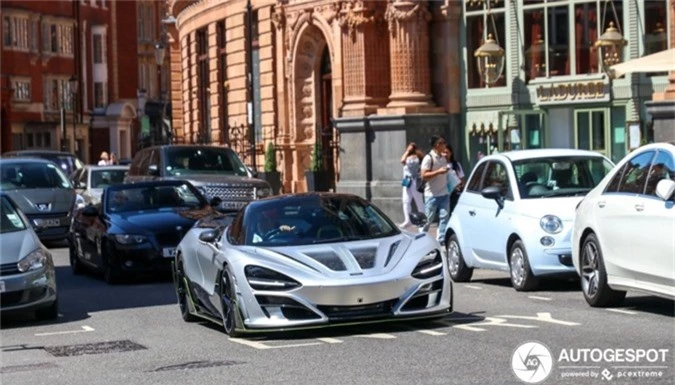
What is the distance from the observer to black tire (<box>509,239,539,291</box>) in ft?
58.6

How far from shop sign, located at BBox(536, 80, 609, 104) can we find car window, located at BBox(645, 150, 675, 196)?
17.7m

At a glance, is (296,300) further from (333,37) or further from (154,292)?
(333,37)

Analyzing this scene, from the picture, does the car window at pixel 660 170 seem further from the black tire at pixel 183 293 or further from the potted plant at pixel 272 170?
the potted plant at pixel 272 170

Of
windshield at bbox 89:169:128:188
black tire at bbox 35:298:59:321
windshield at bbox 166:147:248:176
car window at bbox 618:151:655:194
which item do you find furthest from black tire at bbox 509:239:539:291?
windshield at bbox 89:169:128:188

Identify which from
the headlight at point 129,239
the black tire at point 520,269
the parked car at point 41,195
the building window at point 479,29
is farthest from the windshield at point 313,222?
the building window at point 479,29

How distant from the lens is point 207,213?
22.6 m

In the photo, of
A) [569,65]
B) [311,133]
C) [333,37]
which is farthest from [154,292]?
[311,133]

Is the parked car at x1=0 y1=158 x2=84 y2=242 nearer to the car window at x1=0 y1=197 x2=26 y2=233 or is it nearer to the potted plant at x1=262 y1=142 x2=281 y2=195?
the potted plant at x1=262 y1=142 x2=281 y2=195

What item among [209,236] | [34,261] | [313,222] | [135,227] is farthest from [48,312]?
[135,227]

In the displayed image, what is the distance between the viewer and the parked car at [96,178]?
3534 cm

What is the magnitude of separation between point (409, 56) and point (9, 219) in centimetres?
1896

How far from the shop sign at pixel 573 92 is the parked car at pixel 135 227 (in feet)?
36.4

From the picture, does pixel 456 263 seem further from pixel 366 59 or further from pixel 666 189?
pixel 366 59

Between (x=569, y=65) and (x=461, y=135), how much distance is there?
3652mm
